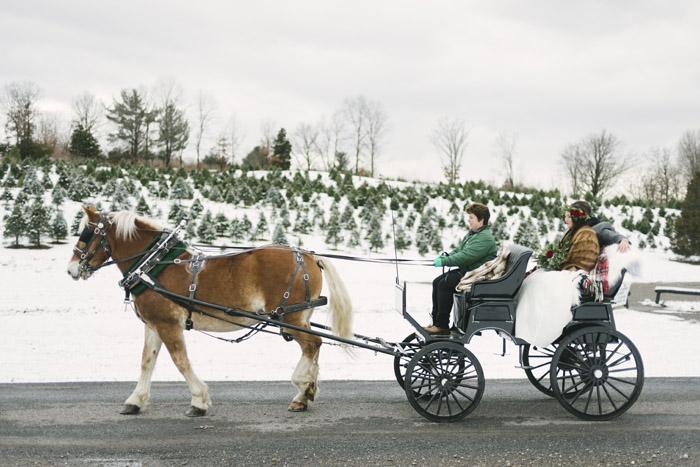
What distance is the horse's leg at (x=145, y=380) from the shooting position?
204 inches

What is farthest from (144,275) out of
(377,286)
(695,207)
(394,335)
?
(695,207)

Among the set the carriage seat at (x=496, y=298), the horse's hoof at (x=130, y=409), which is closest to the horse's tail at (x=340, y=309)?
the carriage seat at (x=496, y=298)

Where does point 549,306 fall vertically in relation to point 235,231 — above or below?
below

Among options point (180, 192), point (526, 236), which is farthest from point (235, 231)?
point (526, 236)

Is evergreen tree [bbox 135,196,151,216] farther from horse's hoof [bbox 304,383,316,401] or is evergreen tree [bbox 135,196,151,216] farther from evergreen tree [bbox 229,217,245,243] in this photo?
horse's hoof [bbox 304,383,316,401]

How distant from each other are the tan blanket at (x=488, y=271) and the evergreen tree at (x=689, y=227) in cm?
1842

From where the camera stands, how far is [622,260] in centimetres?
523

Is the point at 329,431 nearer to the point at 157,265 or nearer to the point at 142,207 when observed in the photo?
the point at 157,265

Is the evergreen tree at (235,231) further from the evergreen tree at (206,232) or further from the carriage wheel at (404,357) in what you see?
the carriage wheel at (404,357)

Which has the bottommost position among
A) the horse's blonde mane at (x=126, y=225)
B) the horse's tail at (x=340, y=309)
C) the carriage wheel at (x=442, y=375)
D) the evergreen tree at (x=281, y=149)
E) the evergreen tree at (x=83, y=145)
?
the carriage wheel at (x=442, y=375)

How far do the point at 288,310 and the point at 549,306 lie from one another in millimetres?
2444

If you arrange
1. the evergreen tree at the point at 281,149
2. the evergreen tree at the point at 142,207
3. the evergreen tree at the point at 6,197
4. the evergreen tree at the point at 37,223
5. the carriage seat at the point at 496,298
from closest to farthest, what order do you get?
1. the carriage seat at the point at 496,298
2. the evergreen tree at the point at 37,223
3. the evergreen tree at the point at 6,197
4. the evergreen tree at the point at 142,207
5. the evergreen tree at the point at 281,149

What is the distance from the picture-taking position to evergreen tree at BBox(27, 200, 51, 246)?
1453 centimetres

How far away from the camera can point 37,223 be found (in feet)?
47.9
